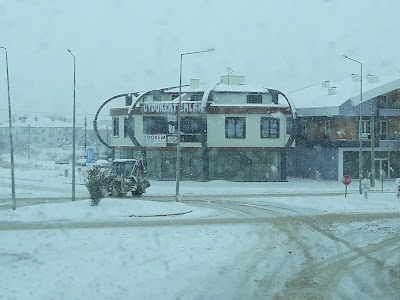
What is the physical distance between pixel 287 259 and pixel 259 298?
4.50 metres

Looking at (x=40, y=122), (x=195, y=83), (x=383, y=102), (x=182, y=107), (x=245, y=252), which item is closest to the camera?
(x=245, y=252)

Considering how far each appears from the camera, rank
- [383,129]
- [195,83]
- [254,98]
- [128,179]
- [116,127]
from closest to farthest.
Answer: [128,179], [254,98], [383,129], [116,127], [195,83]

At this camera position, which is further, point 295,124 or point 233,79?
point 233,79

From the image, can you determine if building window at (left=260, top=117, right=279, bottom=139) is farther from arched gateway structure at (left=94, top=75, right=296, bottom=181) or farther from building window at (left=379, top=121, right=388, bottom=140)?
building window at (left=379, top=121, right=388, bottom=140)

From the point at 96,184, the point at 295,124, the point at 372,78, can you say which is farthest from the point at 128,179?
the point at 372,78

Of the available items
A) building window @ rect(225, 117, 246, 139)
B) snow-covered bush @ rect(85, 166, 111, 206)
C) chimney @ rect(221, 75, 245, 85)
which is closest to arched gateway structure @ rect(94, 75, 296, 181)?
building window @ rect(225, 117, 246, 139)

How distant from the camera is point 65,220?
23.9 metres

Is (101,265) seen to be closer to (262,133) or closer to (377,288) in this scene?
(377,288)

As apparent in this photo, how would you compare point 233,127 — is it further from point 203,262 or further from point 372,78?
point 203,262

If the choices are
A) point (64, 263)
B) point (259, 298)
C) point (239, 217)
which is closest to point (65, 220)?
point (239, 217)

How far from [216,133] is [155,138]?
16.0 feet

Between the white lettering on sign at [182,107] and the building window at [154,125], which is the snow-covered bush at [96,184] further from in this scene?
the building window at [154,125]

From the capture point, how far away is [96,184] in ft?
85.6

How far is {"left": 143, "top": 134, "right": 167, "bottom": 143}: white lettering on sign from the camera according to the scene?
172ft
